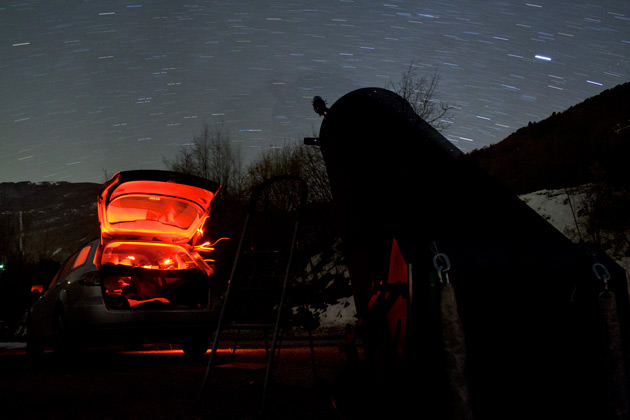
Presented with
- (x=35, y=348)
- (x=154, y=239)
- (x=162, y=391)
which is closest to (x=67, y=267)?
(x=154, y=239)

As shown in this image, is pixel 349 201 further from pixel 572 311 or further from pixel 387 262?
pixel 572 311

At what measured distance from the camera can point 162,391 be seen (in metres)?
4.43

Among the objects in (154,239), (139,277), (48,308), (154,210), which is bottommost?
(48,308)

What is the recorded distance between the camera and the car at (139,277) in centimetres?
590

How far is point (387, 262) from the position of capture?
3.23 meters

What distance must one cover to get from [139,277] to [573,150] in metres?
23.0

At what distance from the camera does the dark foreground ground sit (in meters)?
3.55

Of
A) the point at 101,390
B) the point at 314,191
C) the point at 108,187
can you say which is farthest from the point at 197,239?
the point at 314,191

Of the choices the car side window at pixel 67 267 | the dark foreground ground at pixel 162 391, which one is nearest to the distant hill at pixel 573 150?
the dark foreground ground at pixel 162 391

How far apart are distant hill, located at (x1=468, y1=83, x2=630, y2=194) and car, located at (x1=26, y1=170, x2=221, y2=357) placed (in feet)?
24.0

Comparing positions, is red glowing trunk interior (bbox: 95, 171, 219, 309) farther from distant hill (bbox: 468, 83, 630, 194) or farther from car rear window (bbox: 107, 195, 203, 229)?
distant hill (bbox: 468, 83, 630, 194)

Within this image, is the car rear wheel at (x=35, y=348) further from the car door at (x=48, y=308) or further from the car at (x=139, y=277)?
the car door at (x=48, y=308)

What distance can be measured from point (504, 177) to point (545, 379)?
27.3m

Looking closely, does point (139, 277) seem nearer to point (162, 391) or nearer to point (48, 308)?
point (48, 308)
